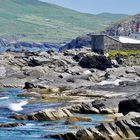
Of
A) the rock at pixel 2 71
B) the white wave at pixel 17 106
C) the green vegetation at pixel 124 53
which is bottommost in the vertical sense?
the rock at pixel 2 71

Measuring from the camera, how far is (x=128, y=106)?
86.0 meters

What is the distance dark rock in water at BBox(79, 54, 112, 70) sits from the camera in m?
164

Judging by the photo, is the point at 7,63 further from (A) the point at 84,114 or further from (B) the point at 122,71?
(A) the point at 84,114

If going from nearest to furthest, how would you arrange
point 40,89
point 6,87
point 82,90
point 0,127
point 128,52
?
1. point 0,127
2. point 82,90
3. point 40,89
4. point 6,87
5. point 128,52

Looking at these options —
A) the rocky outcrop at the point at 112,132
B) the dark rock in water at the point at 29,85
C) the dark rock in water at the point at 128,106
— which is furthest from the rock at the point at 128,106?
the dark rock in water at the point at 29,85

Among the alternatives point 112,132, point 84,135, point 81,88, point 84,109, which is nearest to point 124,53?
point 81,88

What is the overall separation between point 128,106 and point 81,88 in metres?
35.3

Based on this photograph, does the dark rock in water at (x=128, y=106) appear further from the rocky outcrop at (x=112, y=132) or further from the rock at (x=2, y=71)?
the rock at (x=2, y=71)

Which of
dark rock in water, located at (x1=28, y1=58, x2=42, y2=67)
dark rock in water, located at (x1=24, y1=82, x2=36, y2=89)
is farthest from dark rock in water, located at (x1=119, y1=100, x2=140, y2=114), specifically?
dark rock in water, located at (x1=28, y1=58, x2=42, y2=67)

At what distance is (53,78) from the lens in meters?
140

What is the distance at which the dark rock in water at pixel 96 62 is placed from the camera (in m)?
164

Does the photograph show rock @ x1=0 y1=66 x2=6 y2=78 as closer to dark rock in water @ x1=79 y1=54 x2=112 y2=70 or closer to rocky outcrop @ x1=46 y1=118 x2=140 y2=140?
dark rock in water @ x1=79 y1=54 x2=112 y2=70

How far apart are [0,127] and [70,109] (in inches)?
524

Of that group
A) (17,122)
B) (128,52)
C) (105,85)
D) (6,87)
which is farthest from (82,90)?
(128,52)
